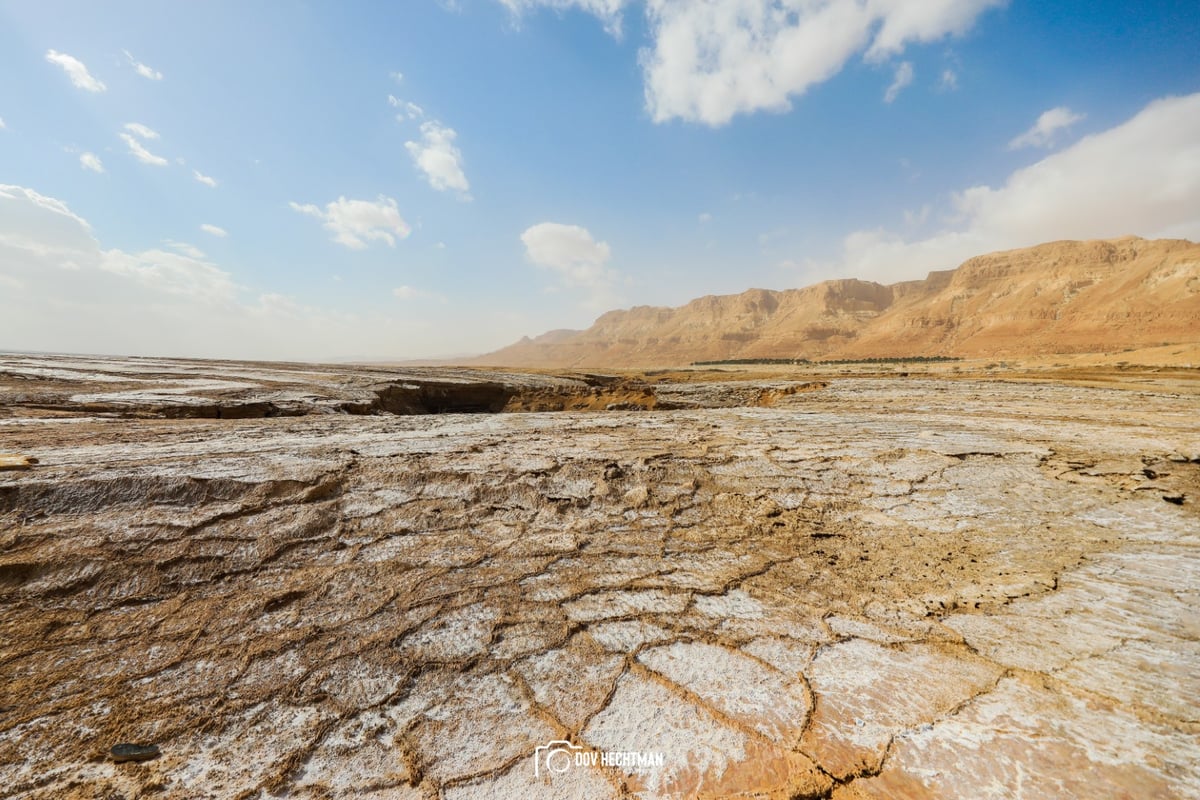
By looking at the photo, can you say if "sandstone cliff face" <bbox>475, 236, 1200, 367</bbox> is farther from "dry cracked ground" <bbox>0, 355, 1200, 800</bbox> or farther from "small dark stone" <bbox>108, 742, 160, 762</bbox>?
"small dark stone" <bbox>108, 742, 160, 762</bbox>

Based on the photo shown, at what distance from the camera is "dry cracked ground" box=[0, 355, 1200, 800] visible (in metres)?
1.33

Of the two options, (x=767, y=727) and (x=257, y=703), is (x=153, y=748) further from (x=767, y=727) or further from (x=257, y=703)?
(x=767, y=727)

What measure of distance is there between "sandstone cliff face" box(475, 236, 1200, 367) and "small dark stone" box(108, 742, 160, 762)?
151ft

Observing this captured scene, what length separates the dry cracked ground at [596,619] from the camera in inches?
52.2

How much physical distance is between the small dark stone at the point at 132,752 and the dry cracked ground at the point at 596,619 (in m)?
0.02

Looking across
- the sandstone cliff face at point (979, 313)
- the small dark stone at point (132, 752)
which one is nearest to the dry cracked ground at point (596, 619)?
the small dark stone at point (132, 752)

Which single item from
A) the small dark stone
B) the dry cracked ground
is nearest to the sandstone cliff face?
the dry cracked ground

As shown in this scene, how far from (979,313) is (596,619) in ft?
223

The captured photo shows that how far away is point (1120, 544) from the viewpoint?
257 centimetres

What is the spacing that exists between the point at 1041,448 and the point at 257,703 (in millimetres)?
5619

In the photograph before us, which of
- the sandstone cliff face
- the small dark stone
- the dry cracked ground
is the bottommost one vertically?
the small dark stone

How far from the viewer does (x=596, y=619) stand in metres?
2.01

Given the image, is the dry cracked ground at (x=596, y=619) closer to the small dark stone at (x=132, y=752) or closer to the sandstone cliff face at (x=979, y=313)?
the small dark stone at (x=132, y=752)

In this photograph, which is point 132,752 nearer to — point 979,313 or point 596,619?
point 596,619
